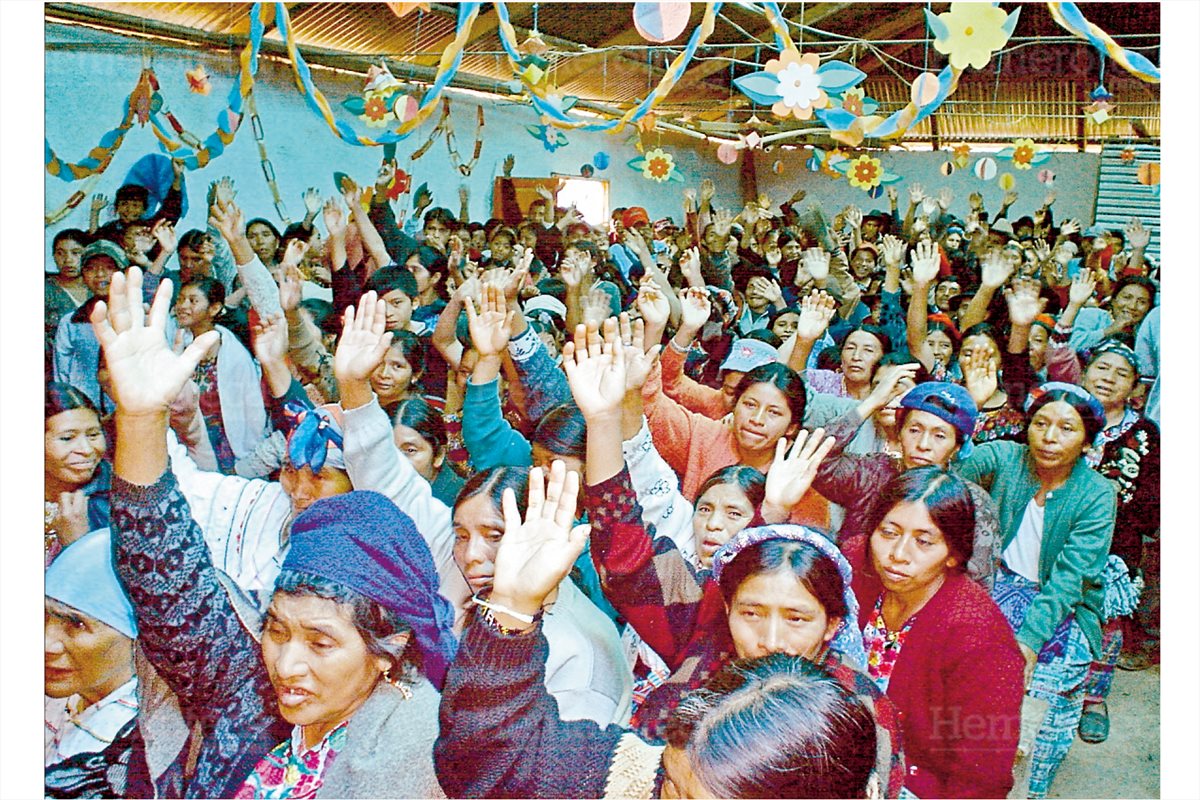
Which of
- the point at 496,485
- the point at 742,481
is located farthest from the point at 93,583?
the point at 742,481

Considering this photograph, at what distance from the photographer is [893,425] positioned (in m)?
3.26

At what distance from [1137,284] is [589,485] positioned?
5.24 ft

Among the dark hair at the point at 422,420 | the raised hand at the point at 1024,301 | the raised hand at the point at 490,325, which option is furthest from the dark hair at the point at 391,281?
the raised hand at the point at 1024,301

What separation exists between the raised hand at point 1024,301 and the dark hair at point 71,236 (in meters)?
2.61

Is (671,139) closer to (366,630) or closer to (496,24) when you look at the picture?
(496,24)

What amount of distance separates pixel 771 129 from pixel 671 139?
28 cm

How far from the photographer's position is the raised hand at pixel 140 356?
3082 millimetres

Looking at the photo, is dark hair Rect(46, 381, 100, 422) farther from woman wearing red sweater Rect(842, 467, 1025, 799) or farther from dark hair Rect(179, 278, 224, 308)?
woman wearing red sweater Rect(842, 467, 1025, 799)

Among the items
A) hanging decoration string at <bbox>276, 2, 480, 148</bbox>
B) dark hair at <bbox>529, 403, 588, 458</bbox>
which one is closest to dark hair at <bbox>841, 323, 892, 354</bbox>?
dark hair at <bbox>529, 403, 588, 458</bbox>

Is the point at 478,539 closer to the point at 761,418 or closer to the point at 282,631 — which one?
the point at 282,631

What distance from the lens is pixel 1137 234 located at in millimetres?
3232

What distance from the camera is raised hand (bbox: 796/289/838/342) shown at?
3.37m

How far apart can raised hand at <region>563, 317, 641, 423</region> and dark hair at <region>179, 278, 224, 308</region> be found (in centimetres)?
102
